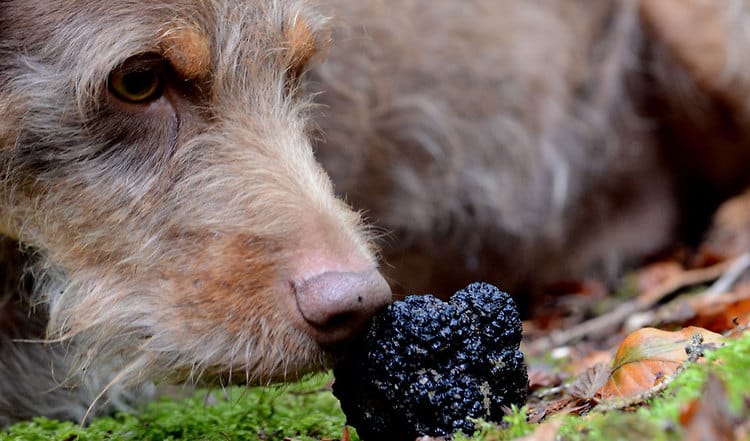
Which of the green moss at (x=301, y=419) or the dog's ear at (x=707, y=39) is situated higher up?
the dog's ear at (x=707, y=39)

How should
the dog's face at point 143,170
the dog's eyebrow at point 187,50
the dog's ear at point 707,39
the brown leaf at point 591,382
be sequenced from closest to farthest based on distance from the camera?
the brown leaf at point 591,382 → the dog's face at point 143,170 → the dog's eyebrow at point 187,50 → the dog's ear at point 707,39

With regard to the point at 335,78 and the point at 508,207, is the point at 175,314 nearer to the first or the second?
the point at 335,78

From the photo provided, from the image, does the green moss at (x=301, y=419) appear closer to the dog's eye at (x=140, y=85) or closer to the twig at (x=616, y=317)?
the dog's eye at (x=140, y=85)

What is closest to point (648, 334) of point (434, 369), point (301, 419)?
point (434, 369)

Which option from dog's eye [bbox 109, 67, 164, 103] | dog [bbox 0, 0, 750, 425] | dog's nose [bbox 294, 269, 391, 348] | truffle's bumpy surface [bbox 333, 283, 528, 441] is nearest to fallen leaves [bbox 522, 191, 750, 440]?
truffle's bumpy surface [bbox 333, 283, 528, 441]

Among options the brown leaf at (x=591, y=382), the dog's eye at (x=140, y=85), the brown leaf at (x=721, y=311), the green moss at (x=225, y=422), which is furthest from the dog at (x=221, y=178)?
the brown leaf at (x=721, y=311)

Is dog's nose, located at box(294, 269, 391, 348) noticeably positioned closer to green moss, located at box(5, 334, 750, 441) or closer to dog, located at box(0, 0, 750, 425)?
dog, located at box(0, 0, 750, 425)
